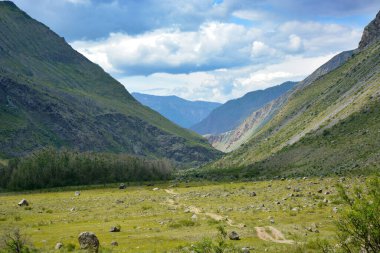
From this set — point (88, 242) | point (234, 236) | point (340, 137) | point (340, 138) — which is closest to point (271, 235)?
point (234, 236)

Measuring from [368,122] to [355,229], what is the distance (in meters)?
116

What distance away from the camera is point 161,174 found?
182125 mm

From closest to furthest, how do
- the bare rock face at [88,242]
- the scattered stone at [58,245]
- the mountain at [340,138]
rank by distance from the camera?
the bare rock face at [88,242] < the scattered stone at [58,245] < the mountain at [340,138]

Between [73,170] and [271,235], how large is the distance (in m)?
138

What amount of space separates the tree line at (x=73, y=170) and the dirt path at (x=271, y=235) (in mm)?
129305

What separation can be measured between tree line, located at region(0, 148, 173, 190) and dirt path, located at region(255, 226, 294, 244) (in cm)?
12931

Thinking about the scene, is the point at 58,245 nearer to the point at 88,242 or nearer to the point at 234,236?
the point at 88,242

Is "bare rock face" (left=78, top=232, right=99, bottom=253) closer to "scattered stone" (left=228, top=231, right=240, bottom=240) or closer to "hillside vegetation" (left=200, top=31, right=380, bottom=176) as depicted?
"scattered stone" (left=228, top=231, right=240, bottom=240)

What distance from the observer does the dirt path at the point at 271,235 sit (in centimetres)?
4030

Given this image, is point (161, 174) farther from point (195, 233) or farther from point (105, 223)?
point (195, 233)

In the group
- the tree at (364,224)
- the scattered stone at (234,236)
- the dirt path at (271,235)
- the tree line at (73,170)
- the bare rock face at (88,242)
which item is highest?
the tree line at (73,170)

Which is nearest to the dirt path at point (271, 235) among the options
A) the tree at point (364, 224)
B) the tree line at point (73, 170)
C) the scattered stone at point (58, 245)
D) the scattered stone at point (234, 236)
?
the scattered stone at point (234, 236)

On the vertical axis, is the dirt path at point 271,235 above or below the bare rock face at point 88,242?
below

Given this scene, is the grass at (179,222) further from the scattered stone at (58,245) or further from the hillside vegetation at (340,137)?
the hillside vegetation at (340,137)
